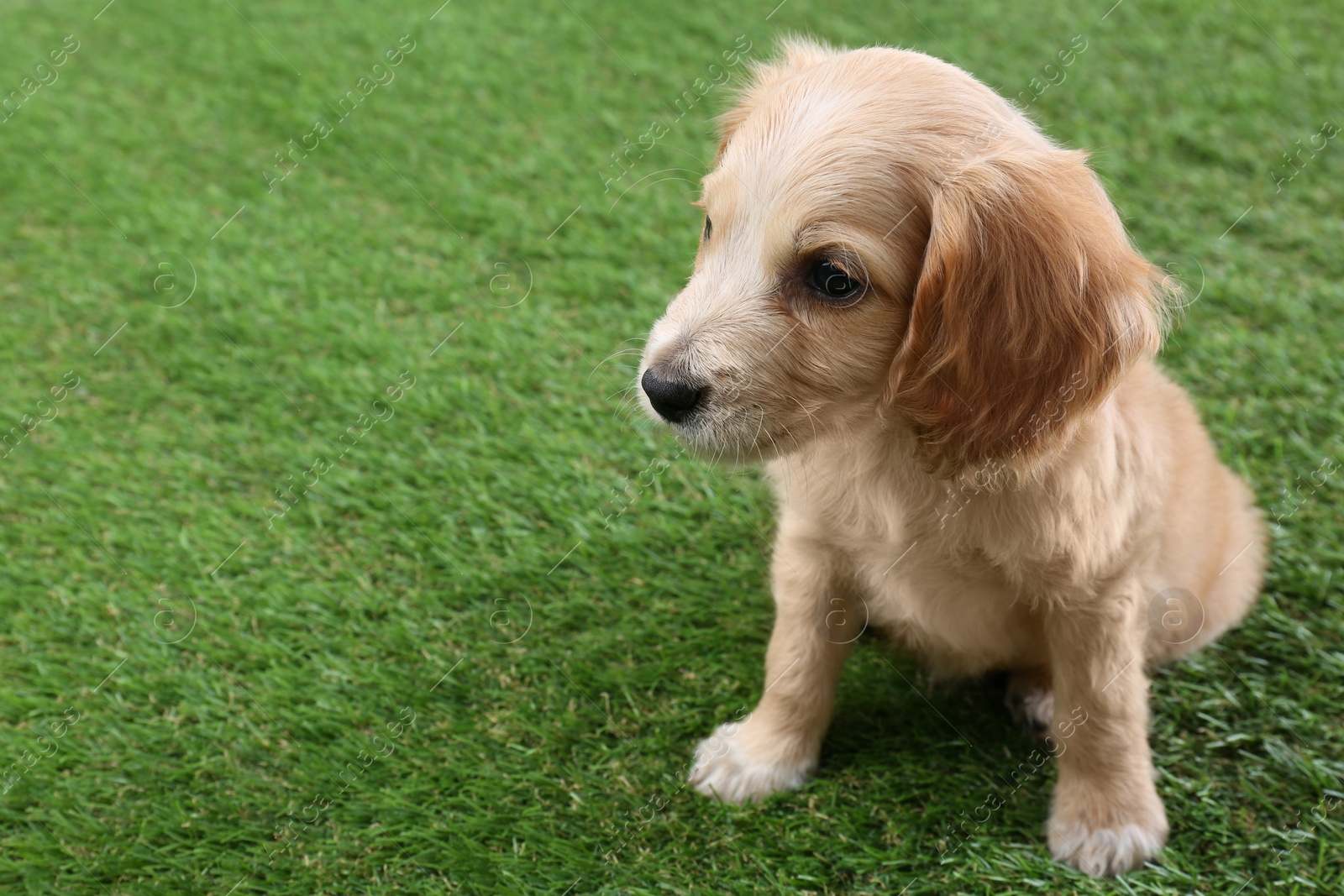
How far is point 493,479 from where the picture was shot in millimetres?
3678

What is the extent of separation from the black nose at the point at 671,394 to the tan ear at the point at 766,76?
69cm

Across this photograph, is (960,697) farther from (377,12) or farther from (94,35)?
(94,35)

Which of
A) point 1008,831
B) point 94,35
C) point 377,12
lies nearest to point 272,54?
point 377,12

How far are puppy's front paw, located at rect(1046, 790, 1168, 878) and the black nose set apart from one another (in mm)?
1433

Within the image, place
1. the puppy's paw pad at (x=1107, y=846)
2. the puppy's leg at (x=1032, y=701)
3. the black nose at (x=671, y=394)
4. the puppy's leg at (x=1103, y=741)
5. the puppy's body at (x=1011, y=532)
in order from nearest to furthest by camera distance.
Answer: the black nose at (x=671, y=394) < the puppy's body at (x=1011, y=532) < the puppy's leg at (x=1103, y=741) < the puppy's paw pad at (x=1107, y=846) < the puppy's leg at (x=1032, y=701)

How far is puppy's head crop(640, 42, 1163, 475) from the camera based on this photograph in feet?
6.43

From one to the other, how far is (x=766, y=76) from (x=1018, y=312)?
0.98 metres

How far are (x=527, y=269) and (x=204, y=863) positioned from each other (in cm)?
263

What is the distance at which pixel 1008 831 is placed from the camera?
267cm

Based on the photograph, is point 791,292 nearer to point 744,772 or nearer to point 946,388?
point 946,388

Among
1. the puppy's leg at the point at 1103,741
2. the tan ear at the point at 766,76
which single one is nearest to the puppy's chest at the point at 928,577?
the puppy's leg at the point at 1103,741

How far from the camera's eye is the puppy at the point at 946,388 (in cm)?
198

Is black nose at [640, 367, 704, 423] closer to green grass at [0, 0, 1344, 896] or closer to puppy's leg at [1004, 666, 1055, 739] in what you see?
green grass at [0, 0, 1344, 896]

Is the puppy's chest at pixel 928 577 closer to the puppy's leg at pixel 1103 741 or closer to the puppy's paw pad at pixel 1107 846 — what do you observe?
the puppy's leg at pixel 1103 741
